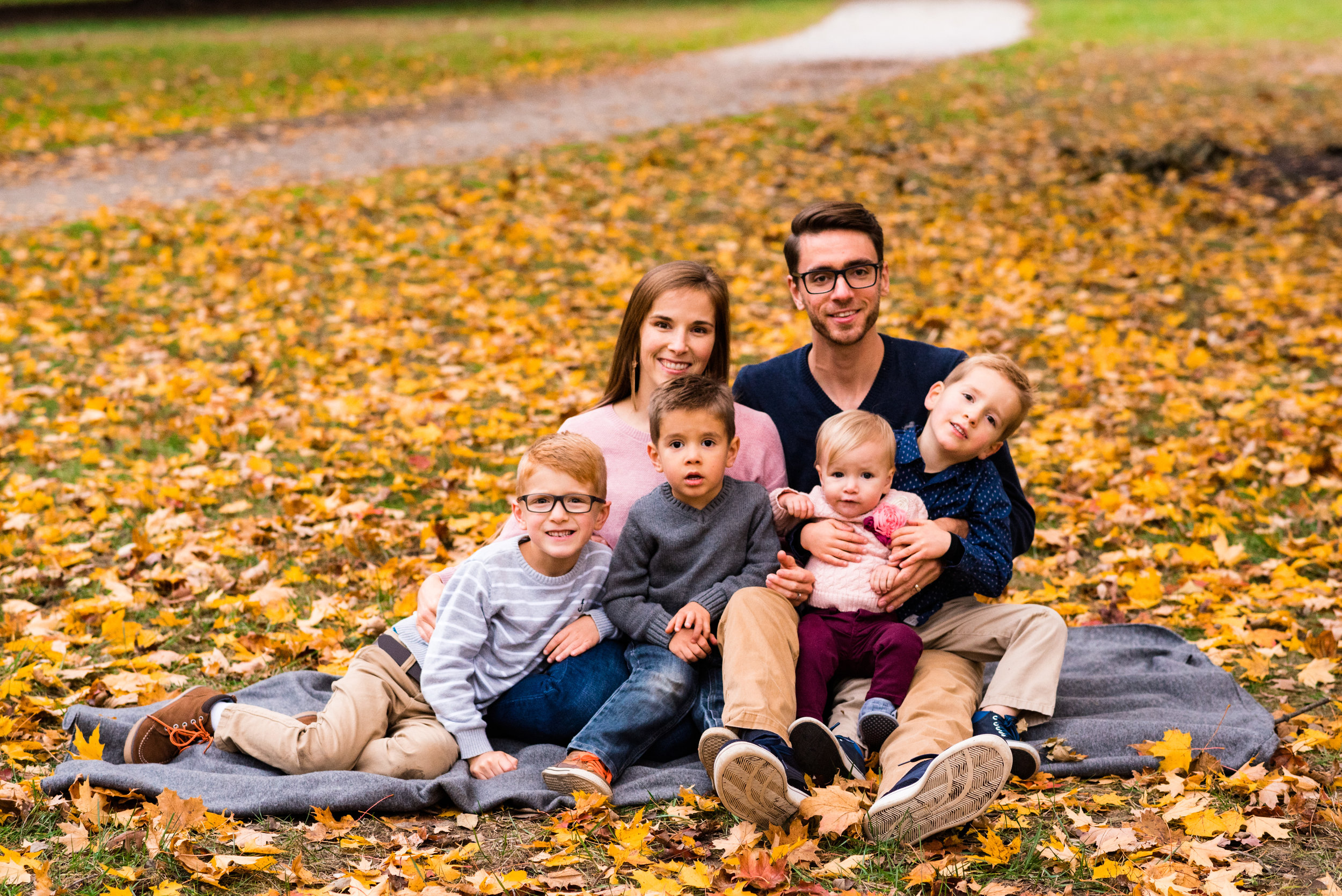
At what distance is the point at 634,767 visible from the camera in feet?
11.4

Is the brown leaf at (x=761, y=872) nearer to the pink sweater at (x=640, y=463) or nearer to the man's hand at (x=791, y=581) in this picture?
the man's hand at (x=791, y=581)

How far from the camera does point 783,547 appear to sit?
3.72 meters

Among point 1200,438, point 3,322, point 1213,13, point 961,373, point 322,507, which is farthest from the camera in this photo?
point 1213,13

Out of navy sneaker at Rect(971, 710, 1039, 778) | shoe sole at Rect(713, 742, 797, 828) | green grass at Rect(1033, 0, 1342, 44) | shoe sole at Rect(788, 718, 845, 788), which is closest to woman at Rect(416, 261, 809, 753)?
shoe sole at Rect(788, 718, 845, 788)

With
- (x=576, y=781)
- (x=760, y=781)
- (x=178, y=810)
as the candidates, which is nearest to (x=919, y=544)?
(x=760, y=781)

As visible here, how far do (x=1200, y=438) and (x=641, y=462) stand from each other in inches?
144

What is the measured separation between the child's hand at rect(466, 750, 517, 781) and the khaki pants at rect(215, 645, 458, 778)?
0.33 ft

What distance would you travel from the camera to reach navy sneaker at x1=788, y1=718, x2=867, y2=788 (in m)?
3.13

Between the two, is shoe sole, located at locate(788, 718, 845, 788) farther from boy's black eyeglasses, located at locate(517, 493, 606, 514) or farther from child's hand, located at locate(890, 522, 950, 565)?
boy's black eyeglasses, located at locate(517, 493, 606, 514)

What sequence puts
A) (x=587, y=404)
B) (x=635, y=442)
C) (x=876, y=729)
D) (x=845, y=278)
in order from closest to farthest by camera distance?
(x=876, y=729)
(x=845, y=278)
(x=635, y=442)
(x=587, y=404)

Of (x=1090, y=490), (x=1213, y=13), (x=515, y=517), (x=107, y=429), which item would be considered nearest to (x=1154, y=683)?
(x=1090, y=490)

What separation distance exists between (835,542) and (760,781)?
0.84 meters

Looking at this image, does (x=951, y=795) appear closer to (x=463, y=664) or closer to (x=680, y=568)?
(x=680, y=568)

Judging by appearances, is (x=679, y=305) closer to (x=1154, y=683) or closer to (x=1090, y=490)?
(x=1154, y=683)
